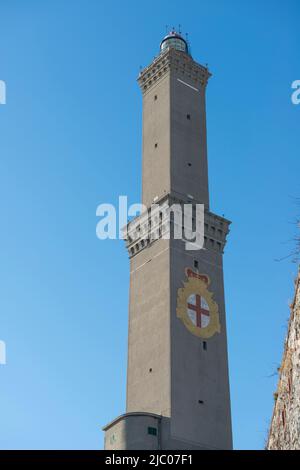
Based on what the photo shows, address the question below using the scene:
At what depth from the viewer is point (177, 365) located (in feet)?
205

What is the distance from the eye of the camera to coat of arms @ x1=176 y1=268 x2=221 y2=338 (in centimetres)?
6556

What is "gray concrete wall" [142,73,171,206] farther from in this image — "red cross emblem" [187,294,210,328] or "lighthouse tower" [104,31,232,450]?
"red cross emblem" [187,294,210,328]

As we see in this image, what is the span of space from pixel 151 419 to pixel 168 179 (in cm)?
2388

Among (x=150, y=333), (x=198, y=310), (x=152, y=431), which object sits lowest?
(x=152, y=431)

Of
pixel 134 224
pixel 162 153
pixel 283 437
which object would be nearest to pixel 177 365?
pixel 134 224

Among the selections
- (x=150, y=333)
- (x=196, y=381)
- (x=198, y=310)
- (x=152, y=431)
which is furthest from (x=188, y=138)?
(x=152, y=431)

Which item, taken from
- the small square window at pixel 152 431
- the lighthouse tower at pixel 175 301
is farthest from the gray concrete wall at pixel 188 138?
the small square window at pixel 152 431

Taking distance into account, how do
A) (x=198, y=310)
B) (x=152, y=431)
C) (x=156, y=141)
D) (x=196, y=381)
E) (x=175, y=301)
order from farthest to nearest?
1. (x=156, y=141)
2. (x=198, y=310)
3. (x=175, y=301)
4. (x=196, y=381)
5. (x=152, y=431)

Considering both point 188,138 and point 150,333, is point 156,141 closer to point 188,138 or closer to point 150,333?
point 188,138

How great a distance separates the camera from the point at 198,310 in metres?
66.9

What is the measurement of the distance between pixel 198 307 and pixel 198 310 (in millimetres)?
285

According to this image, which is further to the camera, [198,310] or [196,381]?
[198,310]

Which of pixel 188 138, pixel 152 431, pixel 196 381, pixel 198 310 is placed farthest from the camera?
pixel 188 138
